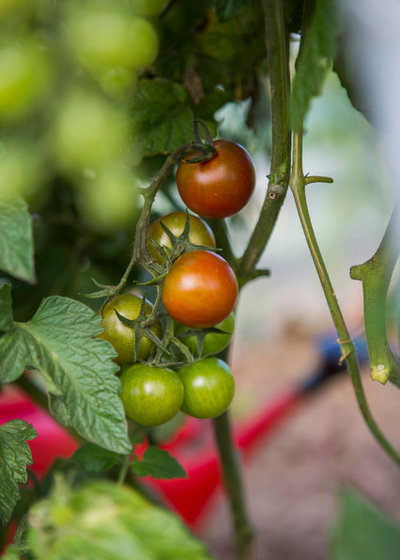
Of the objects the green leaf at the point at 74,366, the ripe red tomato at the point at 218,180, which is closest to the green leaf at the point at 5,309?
the green leaf at the point at 74,366

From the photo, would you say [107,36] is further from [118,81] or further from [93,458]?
[93,458]

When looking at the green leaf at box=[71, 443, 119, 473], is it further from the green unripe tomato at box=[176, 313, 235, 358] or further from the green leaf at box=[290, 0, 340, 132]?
the green leaf at box=[290, 0, 340, 132]

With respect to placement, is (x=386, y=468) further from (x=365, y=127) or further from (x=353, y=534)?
(x=353, y=534)

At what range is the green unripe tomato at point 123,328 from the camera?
0.29m

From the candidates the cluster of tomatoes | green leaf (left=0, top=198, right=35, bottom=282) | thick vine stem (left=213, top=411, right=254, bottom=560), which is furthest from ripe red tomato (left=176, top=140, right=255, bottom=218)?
thick vine stem (left=213, top=411, right=254, bottom=560)

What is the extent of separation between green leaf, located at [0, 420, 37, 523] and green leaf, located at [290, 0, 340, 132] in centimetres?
19

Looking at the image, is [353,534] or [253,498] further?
[253,498]

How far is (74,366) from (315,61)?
6.5 inches

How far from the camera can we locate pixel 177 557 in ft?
0.59

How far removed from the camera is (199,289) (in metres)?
0.27

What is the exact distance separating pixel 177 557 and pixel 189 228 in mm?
164

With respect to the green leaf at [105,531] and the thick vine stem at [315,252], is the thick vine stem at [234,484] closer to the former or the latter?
the thick vine stem at [315,252]

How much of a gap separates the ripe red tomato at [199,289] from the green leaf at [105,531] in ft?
0.33

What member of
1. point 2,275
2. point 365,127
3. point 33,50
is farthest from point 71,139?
point 365,127
